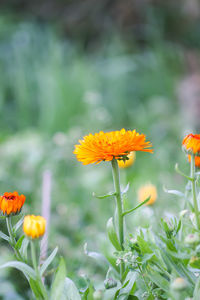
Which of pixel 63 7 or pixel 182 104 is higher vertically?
pixel 63 7

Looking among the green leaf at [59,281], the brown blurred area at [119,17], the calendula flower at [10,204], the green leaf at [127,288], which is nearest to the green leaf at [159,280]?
the green leaf at [127,288]

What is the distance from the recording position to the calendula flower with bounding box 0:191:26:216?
640 millimetres

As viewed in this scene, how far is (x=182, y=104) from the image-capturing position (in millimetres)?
3549

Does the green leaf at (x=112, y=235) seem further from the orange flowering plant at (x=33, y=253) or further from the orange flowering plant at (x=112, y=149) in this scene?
the orange flowering plant at (x=33, y=253)

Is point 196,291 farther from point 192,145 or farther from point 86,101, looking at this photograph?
point 86,101

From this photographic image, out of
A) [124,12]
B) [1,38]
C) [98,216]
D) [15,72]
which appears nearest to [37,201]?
[98,216]

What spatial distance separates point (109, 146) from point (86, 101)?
69.4 inches

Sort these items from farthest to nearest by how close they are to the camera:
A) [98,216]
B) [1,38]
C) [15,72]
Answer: [1,38] < [15,72] < [98,216]

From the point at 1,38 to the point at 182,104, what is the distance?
2056 mm

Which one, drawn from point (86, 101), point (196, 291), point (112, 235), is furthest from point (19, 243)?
point (86, 101)

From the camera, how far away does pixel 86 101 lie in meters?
2.38

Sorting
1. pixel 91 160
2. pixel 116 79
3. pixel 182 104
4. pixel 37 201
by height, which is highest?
pixel 116 79

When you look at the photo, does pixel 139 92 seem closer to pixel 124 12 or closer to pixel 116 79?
pixel 116 79

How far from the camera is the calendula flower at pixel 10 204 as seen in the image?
640 millimetres
